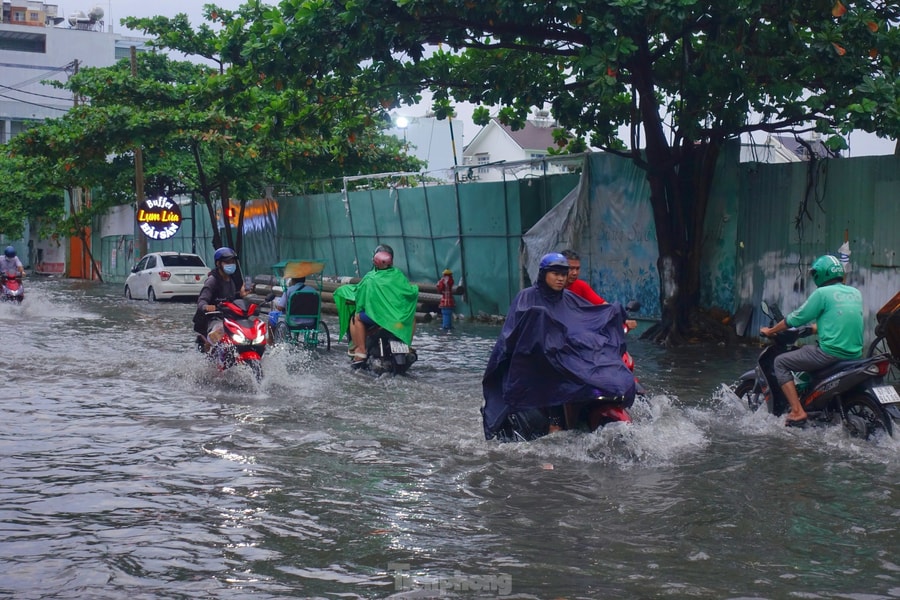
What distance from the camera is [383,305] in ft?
41.1

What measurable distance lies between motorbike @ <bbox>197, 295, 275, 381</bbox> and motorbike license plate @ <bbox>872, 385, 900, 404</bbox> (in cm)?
615

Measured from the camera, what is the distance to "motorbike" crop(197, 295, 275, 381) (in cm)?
1124

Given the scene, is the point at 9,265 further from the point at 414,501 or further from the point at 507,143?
the point at 507,143

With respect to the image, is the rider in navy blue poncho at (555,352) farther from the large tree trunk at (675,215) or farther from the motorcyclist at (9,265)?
the motorcyclist at (9,265)

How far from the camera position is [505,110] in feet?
58.7

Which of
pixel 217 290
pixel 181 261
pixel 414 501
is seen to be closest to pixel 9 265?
pixel 181 261

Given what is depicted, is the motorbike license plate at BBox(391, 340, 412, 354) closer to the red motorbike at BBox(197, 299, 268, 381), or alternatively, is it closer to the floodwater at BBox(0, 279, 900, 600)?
the floodwater at BBox(0, 279, 900, 600)

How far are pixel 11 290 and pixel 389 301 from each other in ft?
42.9

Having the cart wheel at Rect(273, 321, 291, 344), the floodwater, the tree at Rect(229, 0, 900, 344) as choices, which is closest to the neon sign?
the tree at Rect(229, 0, 900, 344)

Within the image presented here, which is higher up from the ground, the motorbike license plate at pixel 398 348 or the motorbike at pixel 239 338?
the motorbike at pixel 239 338

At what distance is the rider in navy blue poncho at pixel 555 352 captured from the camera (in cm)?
721

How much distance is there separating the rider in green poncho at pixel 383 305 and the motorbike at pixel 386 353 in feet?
0.22

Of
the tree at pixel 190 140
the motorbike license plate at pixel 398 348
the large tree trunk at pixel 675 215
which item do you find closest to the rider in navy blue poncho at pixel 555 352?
the motorbike license plate at pixel 398 348

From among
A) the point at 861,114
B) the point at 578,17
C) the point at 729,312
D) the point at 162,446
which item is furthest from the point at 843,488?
the point at 729,312
